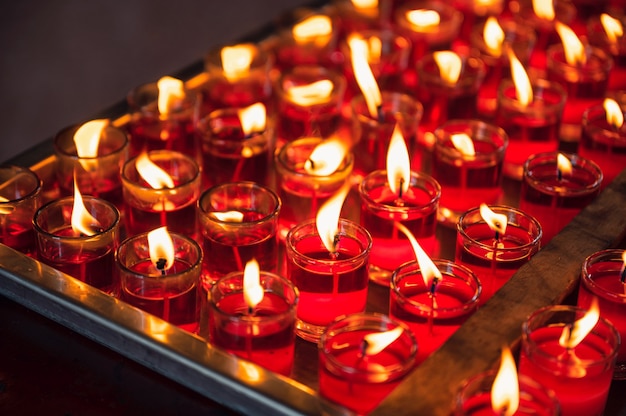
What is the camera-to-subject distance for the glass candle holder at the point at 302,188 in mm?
1673

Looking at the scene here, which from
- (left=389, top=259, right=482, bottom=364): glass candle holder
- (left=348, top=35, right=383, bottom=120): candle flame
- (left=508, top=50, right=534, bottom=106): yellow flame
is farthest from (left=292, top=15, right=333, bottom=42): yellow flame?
(left=389, top=259, right=482, bottom=364): glass candle holder

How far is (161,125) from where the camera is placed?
1.86 meters

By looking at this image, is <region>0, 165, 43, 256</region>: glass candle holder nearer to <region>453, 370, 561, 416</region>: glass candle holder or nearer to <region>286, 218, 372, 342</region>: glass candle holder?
<region>286, 218, 372, 342</region>: glass candle holder

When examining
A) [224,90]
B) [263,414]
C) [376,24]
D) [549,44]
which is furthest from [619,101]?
[263,414]

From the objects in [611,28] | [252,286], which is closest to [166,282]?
[252,286]

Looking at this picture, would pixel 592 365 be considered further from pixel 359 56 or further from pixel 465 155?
pixel 359 56

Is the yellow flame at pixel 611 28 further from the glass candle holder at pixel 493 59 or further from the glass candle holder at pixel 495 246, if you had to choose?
the glass candle holder at pixel 495 246

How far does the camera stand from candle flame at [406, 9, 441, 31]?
2270mm

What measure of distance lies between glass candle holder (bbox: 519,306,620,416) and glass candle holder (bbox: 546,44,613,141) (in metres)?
0.81

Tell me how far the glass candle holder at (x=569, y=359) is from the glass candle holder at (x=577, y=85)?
808mm

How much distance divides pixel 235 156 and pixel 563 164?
568mm

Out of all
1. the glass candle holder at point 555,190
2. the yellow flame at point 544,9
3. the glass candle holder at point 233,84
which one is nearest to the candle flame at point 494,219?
the glass candle holder at point 555,190

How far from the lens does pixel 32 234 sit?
1.62m

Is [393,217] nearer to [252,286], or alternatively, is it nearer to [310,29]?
[252,286]
